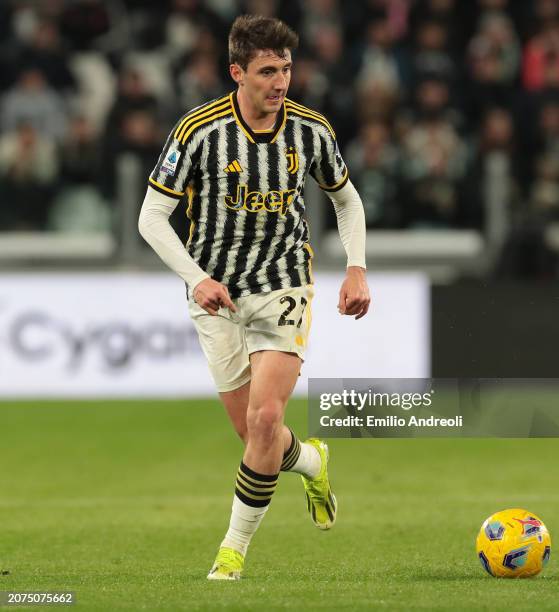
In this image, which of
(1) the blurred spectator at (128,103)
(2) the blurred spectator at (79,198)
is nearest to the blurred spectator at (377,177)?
(1) the blurred spectator at (128,103)

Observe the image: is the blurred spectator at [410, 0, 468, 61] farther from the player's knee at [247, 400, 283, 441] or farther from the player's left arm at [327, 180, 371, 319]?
the player's knee at [247, 400, 283, 441]

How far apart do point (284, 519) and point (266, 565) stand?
170cm

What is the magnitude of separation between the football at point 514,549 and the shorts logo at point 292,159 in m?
1.72

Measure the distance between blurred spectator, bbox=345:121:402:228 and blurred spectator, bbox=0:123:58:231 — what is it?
10.0 feet

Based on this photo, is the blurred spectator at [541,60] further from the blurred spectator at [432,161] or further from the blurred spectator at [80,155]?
Result: the blurred spectator at [80,155]

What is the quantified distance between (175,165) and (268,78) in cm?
52

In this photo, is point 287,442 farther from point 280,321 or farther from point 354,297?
point 354,297

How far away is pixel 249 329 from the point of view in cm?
640

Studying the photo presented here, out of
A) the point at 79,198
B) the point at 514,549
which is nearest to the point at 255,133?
the point at 514,549

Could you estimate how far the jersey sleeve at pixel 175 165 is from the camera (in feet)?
20.3

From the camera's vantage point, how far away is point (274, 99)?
6176mm

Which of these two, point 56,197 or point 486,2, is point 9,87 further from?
point 486,2

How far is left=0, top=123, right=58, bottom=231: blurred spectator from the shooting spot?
14945 millimetres

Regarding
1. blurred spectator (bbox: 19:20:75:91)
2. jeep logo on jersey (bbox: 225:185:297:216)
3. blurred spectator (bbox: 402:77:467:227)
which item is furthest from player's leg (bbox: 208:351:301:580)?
blurred spectator (bbox: 19:20:75:91)
